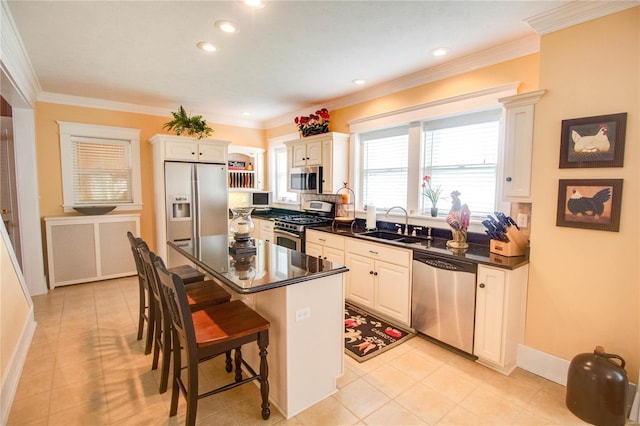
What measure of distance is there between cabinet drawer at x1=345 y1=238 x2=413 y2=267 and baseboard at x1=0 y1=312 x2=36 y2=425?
9.80 ft

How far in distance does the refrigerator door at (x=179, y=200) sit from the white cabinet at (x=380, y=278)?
2.69 m

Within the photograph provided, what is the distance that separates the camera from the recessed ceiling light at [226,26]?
245cm

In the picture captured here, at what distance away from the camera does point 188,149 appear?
4.91 meters

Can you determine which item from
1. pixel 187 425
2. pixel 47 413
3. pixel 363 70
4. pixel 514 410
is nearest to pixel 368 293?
pixel 514 410

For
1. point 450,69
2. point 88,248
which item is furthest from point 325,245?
point 88,248

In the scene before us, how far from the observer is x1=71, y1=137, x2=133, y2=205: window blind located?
4.63 m

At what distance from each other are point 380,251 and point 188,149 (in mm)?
3421

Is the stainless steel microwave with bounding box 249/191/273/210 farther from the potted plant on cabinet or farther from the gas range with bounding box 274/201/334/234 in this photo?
the potted plant on cabinet

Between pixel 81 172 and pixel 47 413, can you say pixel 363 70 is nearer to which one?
pixel 47 413

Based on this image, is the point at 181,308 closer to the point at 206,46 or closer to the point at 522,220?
the point at 206,46

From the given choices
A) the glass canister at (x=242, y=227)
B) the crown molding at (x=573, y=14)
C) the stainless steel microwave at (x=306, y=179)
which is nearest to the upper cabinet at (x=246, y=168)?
the stainless steel microwave at (x=306, y=179)

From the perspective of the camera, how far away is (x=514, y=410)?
2.05m

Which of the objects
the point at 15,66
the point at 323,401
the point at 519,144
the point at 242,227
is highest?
the point at 15,66

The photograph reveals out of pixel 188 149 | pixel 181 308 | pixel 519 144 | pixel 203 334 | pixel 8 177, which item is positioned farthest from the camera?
pixel 188 149
